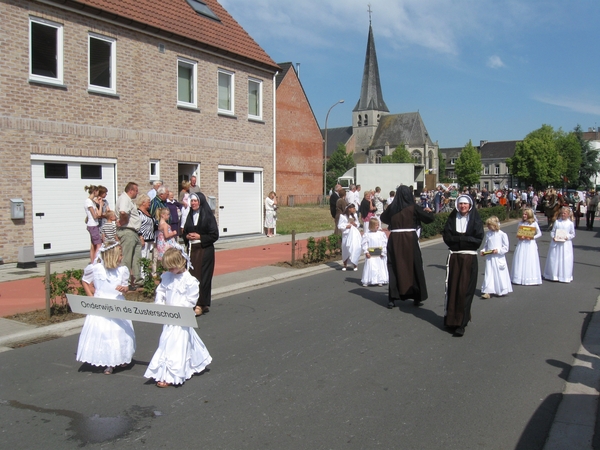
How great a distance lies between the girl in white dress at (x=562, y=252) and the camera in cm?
1223

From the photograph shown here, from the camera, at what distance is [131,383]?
225 inches

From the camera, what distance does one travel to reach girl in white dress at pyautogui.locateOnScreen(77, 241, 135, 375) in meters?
5.83

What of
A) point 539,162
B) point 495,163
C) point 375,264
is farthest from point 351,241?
point 495,163

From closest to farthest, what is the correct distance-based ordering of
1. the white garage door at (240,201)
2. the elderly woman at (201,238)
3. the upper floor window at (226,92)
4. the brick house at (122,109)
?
1. the elderly woman at (201,238)
2. the brick house at (122,109)
3. the upper floor window at (226,92)
4. the white garage door at (240,201)

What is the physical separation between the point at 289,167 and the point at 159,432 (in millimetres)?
44226

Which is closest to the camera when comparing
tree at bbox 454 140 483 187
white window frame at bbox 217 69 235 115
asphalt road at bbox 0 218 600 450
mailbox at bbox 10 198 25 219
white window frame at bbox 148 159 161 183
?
asphalt road at bbox 0 218 600 450

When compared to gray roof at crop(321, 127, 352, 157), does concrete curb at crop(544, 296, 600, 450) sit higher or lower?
lower

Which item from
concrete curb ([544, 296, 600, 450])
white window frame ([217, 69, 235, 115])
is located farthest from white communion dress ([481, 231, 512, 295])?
white window frame ([217, 69, 235, 115])

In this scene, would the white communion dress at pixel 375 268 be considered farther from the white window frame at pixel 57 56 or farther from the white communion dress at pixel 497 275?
the white window frame at pixel 57 56

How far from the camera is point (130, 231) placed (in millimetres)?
10547

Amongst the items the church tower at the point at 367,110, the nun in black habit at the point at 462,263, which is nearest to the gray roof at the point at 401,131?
the church tower at the point at 367,110

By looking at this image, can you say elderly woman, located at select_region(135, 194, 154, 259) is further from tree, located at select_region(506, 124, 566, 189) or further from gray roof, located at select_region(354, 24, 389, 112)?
gray roof, located at select_region(354, 24, 389, 112)

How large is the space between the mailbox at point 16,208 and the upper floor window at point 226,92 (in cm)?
804

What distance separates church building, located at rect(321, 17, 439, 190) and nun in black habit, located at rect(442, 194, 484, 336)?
358ft
